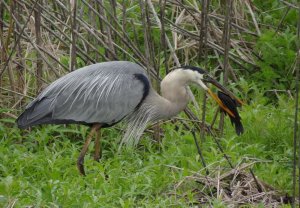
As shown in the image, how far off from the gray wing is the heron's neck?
0.59ft

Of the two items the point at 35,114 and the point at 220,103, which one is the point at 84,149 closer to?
the point at 35,114

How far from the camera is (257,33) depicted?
8.85 metres

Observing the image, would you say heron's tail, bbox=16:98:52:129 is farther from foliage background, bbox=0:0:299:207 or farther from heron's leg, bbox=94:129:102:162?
heron's leg, bbox=94:129:102:162

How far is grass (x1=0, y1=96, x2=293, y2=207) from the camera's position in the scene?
5629 mm

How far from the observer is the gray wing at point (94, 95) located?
22.7 feet

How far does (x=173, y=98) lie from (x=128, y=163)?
79 cm

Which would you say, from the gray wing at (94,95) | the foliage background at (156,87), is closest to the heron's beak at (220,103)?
the foliage background at (156,87)

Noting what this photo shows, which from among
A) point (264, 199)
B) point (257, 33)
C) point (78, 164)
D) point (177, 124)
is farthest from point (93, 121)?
point (257, 33)

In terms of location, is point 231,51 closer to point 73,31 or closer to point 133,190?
point 73,31

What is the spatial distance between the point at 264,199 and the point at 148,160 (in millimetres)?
1399

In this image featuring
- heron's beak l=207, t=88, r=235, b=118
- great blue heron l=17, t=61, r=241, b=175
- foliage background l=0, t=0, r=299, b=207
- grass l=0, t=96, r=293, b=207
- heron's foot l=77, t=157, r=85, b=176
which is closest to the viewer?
grass l=0, t=96, r=293, b=207

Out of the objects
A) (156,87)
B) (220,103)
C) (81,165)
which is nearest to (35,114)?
(81,165)

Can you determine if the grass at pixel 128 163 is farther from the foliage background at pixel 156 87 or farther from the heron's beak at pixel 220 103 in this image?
the heron's beak at pixel 220 103

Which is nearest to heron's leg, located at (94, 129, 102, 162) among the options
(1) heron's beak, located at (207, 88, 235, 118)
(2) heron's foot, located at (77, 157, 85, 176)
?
(2) heron's foot, located at (77, 157, 85, 176)
